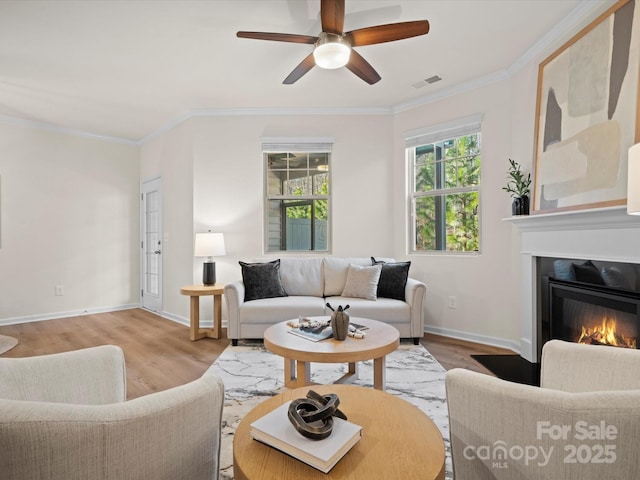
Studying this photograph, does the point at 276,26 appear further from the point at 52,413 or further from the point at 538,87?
the point at 52,413

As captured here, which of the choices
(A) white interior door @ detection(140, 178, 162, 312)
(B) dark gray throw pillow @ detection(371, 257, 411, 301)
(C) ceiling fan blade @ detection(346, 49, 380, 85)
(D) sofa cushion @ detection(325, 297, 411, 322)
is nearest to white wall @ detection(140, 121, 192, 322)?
(A) white interior door @ detection(140, 178, 162, 312)

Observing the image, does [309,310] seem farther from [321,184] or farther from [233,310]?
[321,184]

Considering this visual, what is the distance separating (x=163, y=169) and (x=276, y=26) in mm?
3175

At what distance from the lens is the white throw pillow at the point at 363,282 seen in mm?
3691

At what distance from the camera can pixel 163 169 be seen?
515cm

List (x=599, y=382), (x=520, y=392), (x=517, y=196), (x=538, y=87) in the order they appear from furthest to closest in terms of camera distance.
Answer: (x=517, y=196) → (x=538, y=87) → (x=599, y=382) → (x=520, y=392)

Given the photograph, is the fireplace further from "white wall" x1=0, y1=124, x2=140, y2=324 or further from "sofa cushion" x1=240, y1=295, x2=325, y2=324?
"white wall" x1=0, y1=124, x2=140, y2=324

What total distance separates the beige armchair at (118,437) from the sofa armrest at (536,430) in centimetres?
72

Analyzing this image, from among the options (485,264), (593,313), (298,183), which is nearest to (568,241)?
(593,313)

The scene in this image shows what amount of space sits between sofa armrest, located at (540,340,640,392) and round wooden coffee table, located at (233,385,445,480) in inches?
23.7

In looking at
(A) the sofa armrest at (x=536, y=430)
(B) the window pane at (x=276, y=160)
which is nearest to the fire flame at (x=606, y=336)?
(A) the sofa armrest at (x=536, y=430)

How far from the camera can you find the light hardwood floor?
289 cm

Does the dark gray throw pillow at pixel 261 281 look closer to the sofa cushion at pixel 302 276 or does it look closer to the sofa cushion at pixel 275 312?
the sofa cushion at pixel 302 276

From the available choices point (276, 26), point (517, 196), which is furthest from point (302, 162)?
point (517, 196)
